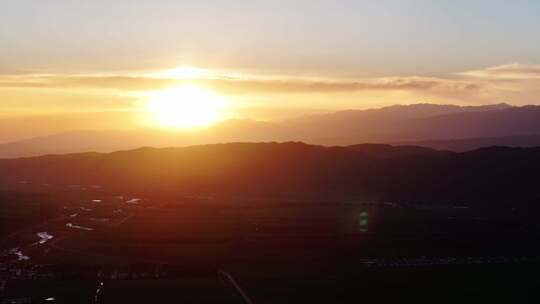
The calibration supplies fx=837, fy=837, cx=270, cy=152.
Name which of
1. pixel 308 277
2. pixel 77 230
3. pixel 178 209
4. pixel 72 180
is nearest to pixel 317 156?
pixel 72 180

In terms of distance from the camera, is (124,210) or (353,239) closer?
(353,239)

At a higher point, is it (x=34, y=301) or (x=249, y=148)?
(x=249, y=148)

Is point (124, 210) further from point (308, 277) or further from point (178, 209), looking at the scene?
point (308, 277)

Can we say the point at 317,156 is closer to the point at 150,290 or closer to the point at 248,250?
the point at 248,250

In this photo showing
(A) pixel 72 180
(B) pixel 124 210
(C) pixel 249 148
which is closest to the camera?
(B) pixel 124 210

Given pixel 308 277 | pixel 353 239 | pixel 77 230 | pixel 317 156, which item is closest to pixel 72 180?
pixel 317 156

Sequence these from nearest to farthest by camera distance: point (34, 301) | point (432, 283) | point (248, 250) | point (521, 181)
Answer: point (34, 301)
point (432, 283)
point (248, 250)
point (521, 181)
